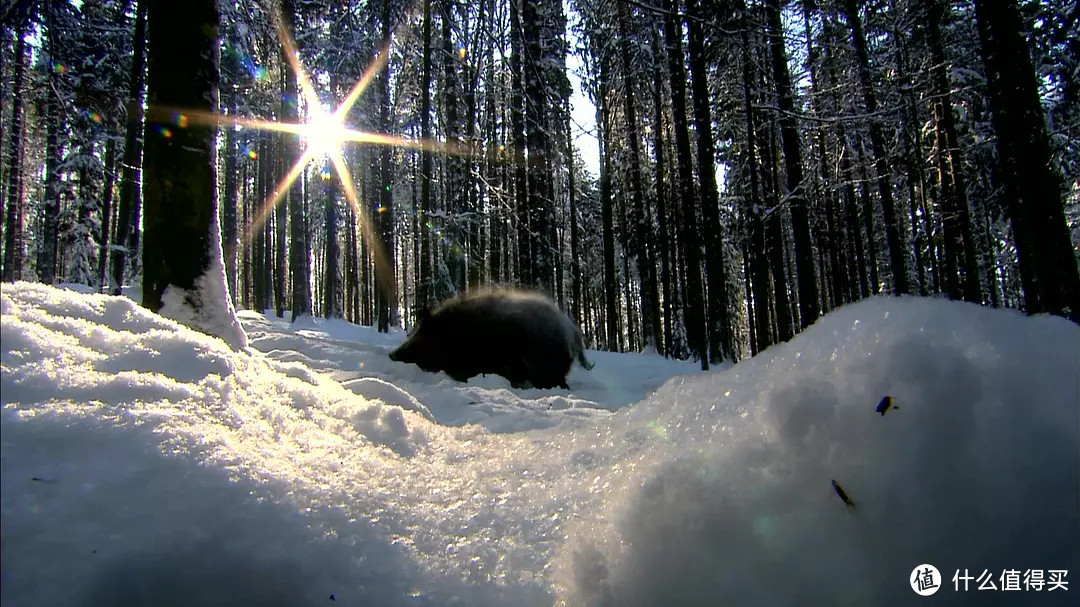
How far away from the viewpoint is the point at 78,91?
1588 cm

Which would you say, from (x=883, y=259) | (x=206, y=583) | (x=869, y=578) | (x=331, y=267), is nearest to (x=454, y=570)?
(x=206, y=583)

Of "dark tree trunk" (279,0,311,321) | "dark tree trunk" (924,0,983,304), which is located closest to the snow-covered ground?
"dark tree trunk" (924,0,983,304)

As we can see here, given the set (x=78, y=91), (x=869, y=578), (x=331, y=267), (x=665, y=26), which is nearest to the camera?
(x=869, y=578)

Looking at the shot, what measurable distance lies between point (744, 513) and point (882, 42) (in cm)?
2194

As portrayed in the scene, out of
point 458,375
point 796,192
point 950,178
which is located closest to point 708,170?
point 796,192

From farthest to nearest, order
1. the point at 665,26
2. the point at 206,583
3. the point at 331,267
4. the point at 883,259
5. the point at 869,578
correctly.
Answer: the point at 883,259 → the point at 331,267 → the point at 665,26 → the point at 206,583 → the point at 869,578

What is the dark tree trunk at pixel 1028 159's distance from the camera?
554 cm

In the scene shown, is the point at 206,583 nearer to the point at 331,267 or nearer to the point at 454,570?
the point at 454,570

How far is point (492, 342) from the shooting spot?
600cm

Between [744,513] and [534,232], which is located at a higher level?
[534,232]

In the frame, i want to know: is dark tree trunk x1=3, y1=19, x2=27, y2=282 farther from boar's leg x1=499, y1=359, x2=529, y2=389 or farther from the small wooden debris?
the small wooden debris

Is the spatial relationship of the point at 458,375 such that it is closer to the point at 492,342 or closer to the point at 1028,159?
the point at 492,342

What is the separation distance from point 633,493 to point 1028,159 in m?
7.19

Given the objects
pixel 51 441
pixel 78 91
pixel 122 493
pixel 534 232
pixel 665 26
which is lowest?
pixel 122 493
